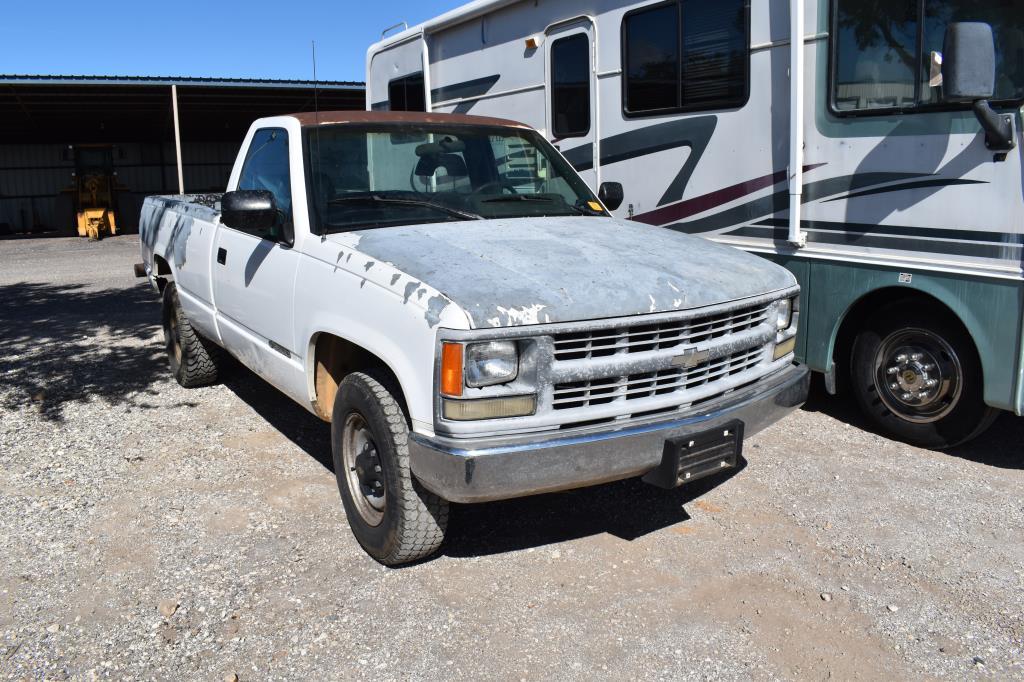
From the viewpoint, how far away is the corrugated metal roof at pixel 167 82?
1958 centimetres

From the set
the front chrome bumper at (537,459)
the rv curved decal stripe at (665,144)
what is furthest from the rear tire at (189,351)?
the front chrome bumper at (537,459)

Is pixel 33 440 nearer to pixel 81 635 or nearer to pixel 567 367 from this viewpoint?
pixel 81 635

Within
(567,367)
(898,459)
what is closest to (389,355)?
(567,367)

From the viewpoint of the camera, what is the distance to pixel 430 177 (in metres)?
4.78

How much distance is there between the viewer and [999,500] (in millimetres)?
4609

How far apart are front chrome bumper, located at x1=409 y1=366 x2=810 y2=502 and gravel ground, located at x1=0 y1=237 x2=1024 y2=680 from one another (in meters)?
0.56

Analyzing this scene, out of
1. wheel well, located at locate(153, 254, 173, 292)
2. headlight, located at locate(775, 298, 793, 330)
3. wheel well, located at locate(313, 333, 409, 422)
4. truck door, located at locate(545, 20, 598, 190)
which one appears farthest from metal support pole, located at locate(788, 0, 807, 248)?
wheel well, located at locate(153, 254, 173, 292)

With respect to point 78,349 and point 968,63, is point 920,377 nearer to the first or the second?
point 968,63

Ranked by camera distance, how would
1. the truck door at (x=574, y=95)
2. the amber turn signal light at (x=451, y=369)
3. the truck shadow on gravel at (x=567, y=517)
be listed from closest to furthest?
the amber turn signal light at (x=451, y=369) → the truck shadow on gravel at (x=567, y=517) → the truck door at (x=574, y=95)

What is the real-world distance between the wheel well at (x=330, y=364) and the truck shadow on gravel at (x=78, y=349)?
2533 millimetres

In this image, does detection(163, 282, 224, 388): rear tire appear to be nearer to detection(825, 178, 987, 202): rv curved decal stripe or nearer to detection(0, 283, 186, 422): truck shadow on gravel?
detection(0, 283, 186, 422): truck shadow on gravel

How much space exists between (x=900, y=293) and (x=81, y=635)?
15.1ft

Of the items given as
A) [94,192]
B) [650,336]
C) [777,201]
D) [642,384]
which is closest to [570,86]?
[777,201]

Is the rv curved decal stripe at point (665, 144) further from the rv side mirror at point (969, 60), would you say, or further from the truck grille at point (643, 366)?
the truck grille at point (643, 366)
